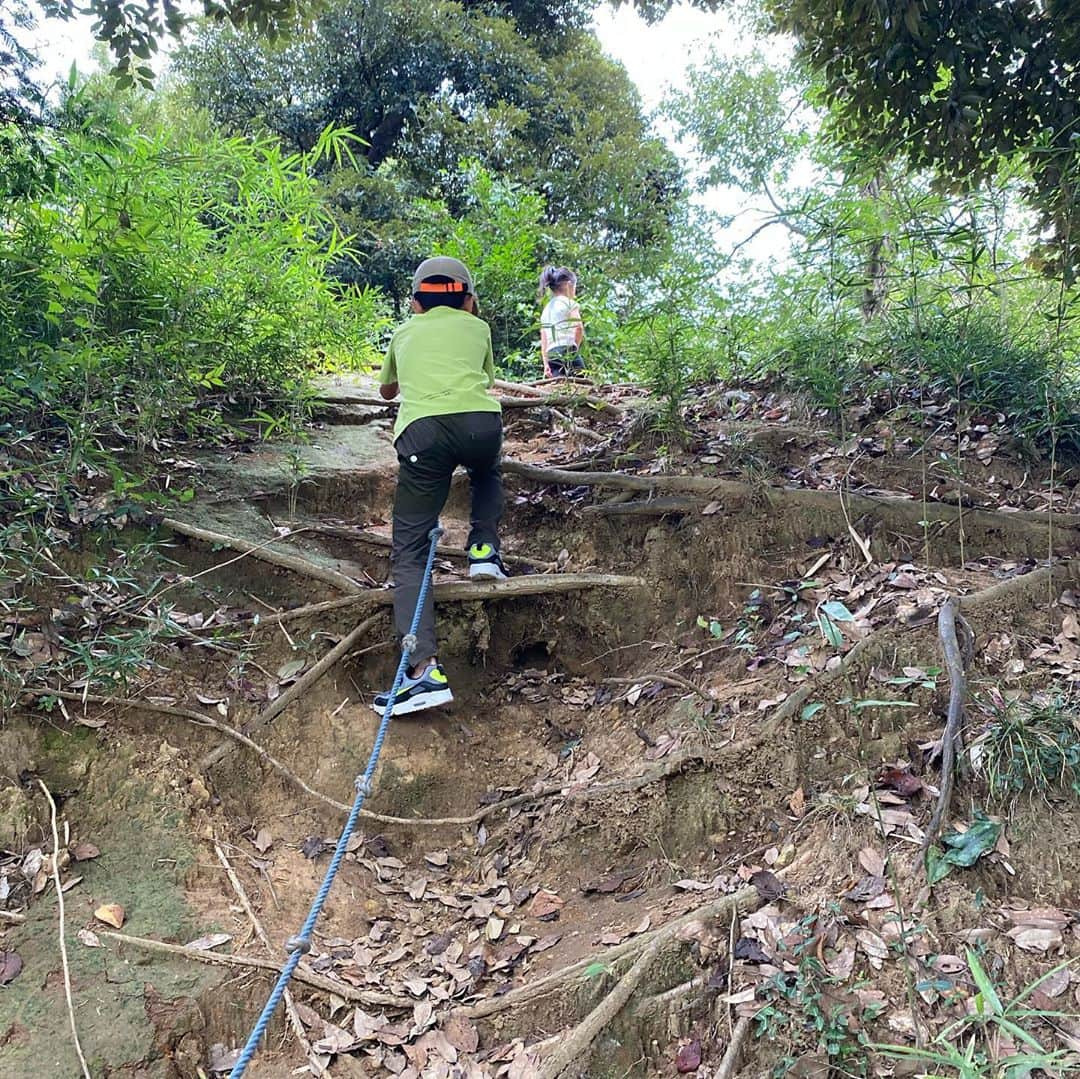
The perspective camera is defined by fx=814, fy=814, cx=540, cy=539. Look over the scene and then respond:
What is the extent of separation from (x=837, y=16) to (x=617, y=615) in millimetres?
2902

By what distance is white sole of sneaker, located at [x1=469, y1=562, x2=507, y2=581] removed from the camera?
4160 mm

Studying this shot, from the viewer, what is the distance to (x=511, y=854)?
3.36 m

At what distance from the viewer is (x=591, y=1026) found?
2404 millimetres

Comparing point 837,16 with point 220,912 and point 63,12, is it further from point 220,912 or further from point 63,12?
point 220,912

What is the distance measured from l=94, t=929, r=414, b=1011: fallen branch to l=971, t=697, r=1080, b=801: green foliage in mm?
2027

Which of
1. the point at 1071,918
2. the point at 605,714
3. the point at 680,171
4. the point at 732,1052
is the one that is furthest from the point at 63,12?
the point at 680,171

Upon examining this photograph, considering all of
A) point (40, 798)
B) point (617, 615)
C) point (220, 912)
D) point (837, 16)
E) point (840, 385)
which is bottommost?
point (220, 912)

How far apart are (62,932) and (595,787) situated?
193 centimetres

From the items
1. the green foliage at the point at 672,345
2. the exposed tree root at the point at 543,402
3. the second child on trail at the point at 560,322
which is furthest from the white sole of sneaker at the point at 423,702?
the second child on trail at the point at 560,322

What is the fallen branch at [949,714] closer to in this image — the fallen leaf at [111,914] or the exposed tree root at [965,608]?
the exposed tree root at [965,608]

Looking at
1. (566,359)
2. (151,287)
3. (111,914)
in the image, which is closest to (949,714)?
(111,914)

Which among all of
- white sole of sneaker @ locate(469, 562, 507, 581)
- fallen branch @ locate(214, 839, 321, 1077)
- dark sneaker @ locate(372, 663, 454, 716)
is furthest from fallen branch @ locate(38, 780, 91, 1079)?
white sole of sneaker @ locate(469, 562, 507, 581)

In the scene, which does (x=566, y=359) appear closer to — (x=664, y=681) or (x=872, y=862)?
(x=664, y=681)

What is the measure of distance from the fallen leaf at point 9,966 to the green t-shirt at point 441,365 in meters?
2.61
